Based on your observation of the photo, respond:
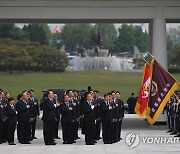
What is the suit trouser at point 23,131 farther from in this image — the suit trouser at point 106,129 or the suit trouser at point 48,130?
the suit trouser at point 106,129

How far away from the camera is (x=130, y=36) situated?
103562 mm

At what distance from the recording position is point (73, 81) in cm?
5472

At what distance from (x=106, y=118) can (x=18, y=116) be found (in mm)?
2587

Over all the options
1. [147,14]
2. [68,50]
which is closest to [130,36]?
[68,50]

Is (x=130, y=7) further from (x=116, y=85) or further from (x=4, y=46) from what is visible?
(x=4, y=46)

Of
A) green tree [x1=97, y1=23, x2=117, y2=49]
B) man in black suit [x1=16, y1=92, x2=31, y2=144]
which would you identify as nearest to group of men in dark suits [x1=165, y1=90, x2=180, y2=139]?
man in black suit [x1=16, y1=92, x2=31, y2=144]

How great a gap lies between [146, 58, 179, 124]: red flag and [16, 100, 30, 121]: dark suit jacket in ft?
11.6

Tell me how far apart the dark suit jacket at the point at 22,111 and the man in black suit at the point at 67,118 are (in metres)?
1.05

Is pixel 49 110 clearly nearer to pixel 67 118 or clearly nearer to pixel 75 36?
pixel 67 118

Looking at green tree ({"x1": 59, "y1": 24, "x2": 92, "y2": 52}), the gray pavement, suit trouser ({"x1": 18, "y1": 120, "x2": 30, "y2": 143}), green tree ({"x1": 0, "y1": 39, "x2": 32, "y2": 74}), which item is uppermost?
green tree ({"x1": 59, "y1": 24, "x2": 92, "y2": 52})

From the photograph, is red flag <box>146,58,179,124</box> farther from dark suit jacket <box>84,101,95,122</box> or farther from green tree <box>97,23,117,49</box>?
green tree <box>97,23,117,49</box>

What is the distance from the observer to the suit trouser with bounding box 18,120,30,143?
14688 mm

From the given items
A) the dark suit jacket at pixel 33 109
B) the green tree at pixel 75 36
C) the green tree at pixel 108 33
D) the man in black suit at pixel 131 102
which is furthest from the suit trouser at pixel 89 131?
the green tree at pixel 108 33

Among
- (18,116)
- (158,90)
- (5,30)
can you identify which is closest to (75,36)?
(5,30)
